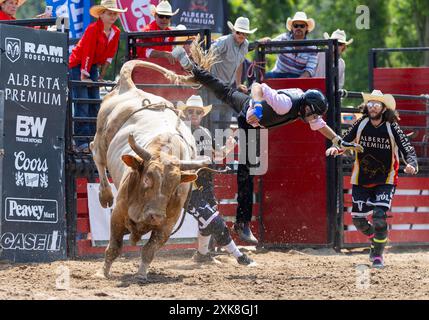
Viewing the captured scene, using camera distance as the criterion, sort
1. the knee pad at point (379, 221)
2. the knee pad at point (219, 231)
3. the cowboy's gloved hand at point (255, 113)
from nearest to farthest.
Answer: the cowboy's gloved hand at point (255, 113)
the knee pad at point (219, 231)
the knee pad at point (379, 221)

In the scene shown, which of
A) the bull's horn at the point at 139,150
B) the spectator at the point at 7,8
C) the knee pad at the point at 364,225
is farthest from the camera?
the spectator at the point at 7,8

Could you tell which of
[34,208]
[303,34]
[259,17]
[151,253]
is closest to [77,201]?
[34,208]

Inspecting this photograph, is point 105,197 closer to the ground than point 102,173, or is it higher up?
closer to the ground

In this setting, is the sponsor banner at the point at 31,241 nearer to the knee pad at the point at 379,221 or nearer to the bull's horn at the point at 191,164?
the bull's horn at the point at 191,164

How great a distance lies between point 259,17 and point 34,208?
15.8 metres

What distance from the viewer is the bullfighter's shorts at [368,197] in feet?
33.9

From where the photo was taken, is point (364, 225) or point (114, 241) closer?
point (114, 241)

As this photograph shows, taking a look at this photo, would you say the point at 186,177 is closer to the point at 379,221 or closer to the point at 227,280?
the point at 227,280

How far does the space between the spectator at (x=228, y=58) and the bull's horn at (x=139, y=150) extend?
11.2 ft

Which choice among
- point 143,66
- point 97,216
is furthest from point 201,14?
point 97,216

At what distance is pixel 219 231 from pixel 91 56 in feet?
8.42

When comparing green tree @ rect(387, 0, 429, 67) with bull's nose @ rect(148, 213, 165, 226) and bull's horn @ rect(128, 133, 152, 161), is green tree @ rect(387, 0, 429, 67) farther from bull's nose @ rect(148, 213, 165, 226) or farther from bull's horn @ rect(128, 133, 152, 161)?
bull's nose @ rect(148, 213, 165, 226)

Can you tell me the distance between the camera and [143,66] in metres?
10.6

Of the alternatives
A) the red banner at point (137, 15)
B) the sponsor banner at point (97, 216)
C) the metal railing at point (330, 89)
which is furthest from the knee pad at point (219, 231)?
the red banner at point (137, 15)
